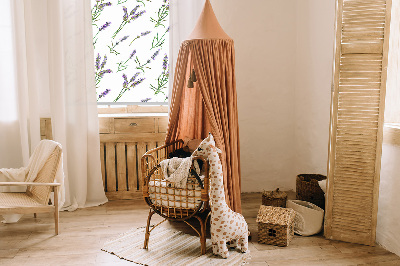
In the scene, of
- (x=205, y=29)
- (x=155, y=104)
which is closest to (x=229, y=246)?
(x=205, y=29)

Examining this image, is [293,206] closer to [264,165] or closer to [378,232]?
[378,232]

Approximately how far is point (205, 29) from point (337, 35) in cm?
100

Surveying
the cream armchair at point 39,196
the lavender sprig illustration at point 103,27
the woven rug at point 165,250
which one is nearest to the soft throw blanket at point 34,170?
the cream armchair at point 39,196

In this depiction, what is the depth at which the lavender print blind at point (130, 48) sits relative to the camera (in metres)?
3.96

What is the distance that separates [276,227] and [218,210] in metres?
0.56

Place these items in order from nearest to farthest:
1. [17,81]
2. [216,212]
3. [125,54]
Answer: [216,212] < [17,81] < [125,54]

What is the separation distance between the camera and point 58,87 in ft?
11.4

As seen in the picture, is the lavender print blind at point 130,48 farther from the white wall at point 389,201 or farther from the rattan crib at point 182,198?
the white wall at point 389,201

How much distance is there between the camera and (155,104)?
4137 mm

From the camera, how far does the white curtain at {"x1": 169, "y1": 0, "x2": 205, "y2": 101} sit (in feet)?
11.9

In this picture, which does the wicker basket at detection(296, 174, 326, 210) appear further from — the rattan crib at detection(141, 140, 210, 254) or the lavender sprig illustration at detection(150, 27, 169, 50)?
the lavender sprig illustration at detection(150, 27, 169, 50)

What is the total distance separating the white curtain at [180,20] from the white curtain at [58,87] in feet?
2.62

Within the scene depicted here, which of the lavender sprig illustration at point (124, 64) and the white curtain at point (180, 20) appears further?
the lavender sprig illustration at point (124, 64)

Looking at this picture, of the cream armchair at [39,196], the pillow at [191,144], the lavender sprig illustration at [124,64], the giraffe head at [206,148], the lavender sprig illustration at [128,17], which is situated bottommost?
the cream armchair at [39,196]
